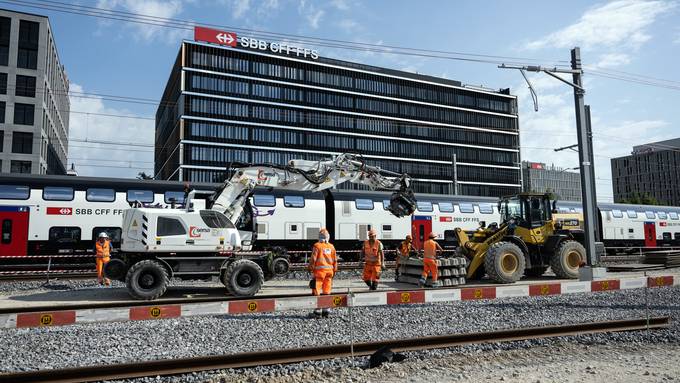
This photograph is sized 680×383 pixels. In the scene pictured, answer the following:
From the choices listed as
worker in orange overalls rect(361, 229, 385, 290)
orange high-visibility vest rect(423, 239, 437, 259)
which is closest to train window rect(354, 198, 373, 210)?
worker in orange overalls rect(361, 229, 385, 290)

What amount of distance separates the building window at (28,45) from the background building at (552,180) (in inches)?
4727

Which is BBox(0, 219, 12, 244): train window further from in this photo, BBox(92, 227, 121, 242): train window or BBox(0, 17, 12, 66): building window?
BBox(0, 17, 12, 66): building window

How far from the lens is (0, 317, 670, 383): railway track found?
5969 mm

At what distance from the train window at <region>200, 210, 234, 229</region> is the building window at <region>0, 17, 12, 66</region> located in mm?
61415

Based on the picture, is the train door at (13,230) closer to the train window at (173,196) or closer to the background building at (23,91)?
the train window at (173,196)

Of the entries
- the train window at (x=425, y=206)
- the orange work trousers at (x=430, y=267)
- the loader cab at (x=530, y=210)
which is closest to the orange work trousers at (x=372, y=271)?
the orange work trousers at (x=430, y=267)

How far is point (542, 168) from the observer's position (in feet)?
484

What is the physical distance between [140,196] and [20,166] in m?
47.5

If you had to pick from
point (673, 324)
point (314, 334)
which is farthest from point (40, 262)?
point (673, 324)

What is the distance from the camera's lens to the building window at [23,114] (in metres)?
59.1

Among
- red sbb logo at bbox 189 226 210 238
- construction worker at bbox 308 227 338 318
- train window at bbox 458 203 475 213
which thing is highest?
train window at bbox 458 203 475 213

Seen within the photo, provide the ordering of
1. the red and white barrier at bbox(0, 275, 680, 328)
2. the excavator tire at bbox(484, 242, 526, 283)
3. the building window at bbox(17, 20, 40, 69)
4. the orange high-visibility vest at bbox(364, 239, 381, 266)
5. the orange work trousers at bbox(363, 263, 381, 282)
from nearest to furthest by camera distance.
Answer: the red and white barrier at bbox(0, 275, 680, 328)
the orange high-visibility vest at bbox(364, 239, 381, 266)
the orange work trousers at bbox(363, 263, 381, 282)
the excavator tire at bbox(484, 242, 526, 283)
the building window at bbox(17, 20, 40, 69)

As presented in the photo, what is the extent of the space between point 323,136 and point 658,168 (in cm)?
9890

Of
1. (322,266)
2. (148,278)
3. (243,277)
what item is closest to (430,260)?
(322,266)
